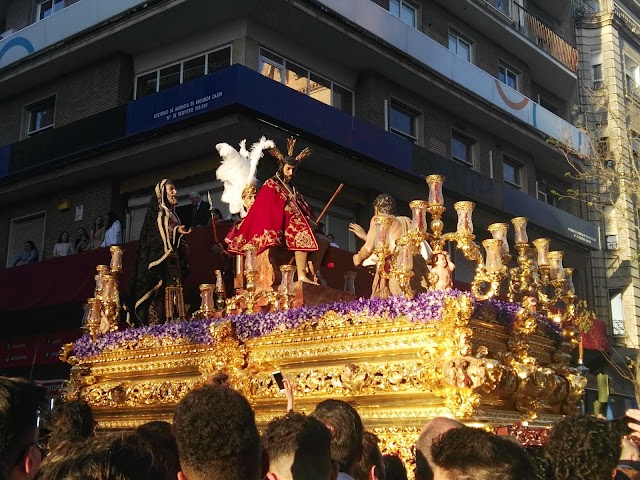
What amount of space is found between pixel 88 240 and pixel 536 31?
17576 millimetres

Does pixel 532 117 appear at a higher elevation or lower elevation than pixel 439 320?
higher

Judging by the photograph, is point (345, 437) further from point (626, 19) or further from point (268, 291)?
point (626, 19)

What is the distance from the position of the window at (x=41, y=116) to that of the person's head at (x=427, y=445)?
2009 centimetres

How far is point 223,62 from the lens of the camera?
59.7 ft

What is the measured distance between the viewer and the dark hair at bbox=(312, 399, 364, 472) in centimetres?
409

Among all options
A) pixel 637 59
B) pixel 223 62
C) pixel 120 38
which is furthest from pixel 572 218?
pixel 120 38

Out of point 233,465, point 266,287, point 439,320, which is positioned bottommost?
point 233,465

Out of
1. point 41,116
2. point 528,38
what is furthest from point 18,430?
point 528,38

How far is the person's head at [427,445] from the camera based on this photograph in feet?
11.2

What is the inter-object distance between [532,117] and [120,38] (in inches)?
528

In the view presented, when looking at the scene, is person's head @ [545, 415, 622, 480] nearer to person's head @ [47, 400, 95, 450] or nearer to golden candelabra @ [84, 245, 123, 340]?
person's head @ [47, 400, 95, 450]

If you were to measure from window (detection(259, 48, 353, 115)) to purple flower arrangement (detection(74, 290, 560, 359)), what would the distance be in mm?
9470

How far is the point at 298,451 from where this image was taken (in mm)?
3307

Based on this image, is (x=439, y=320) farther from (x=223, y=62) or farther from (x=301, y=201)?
(x=223, y=62)
